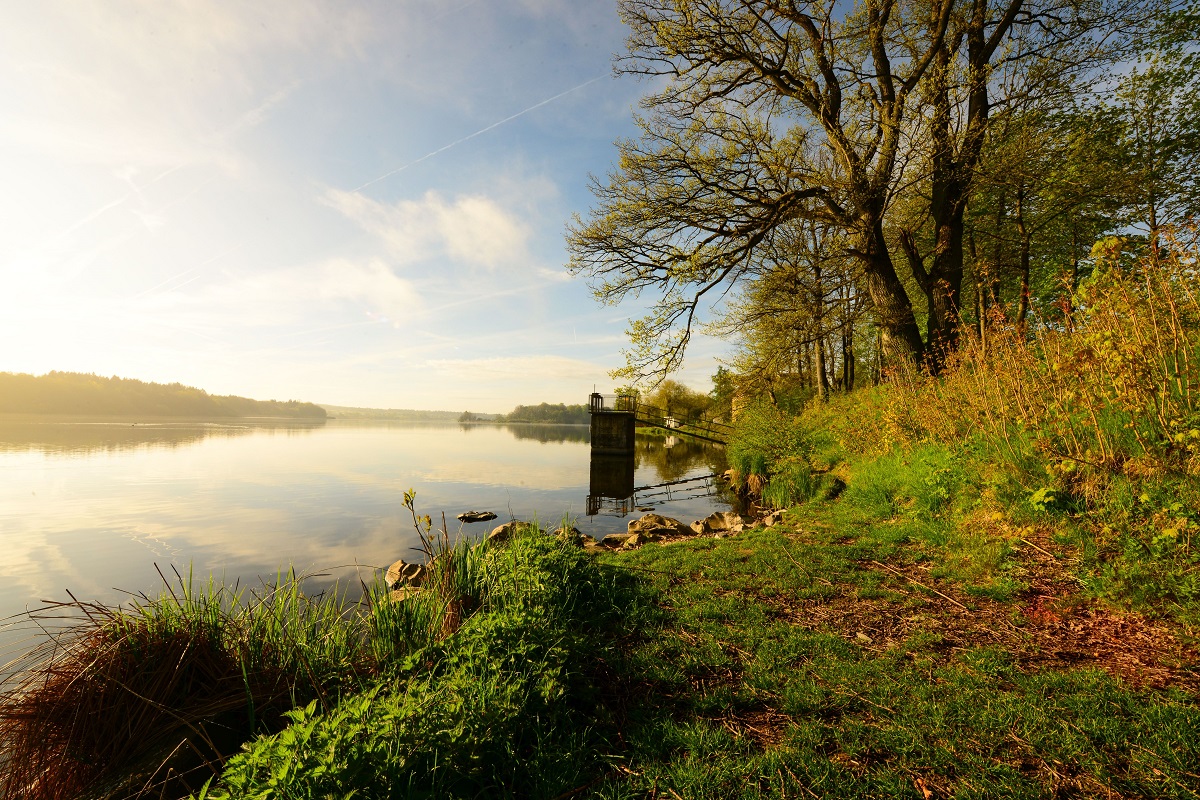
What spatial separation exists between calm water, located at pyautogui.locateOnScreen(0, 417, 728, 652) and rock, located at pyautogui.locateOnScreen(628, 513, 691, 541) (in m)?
2.07

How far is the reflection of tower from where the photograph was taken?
16141 millimetres

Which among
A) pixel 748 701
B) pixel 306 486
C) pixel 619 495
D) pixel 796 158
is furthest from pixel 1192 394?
pixel 306 486

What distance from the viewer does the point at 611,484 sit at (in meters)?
20.9

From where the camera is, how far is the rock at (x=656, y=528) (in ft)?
32.7

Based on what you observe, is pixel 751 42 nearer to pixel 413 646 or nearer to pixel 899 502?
pixel 899 502

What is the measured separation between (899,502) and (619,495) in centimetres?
1183

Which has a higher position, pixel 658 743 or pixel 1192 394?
pixel 1192 394

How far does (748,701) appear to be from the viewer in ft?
9.95

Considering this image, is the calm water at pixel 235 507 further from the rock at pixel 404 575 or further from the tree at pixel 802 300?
the tree at pixel 802 300

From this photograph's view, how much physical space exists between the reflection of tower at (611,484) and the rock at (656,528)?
3984 millimetres

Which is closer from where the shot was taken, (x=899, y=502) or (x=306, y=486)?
(x=899, y=502)

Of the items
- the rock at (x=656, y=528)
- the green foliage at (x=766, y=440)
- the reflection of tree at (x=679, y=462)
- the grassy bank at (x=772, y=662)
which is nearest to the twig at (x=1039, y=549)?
the grassy bank at (x=772, y=662)

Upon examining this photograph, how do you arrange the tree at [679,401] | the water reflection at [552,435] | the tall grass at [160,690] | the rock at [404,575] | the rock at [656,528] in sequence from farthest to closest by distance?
the water reflection at [552,435] → the tree at [679,401] → the rock at [656,528] → the rock at [404,575] → the tall grass at [160,690]

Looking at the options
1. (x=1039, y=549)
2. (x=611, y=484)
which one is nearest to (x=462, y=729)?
(x=1039, y=549)
